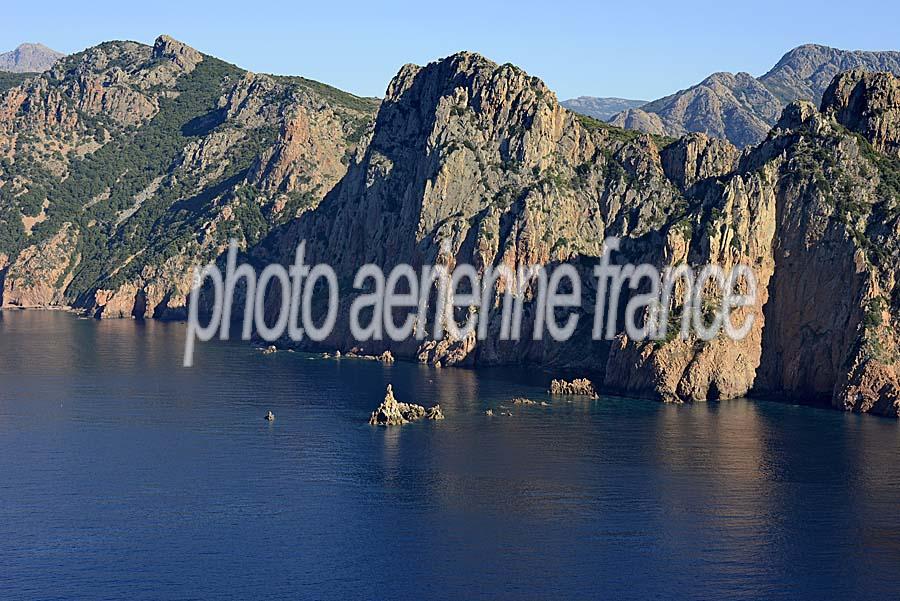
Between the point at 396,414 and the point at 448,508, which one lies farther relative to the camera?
the point at 396,414

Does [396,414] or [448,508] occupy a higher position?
[396,414]

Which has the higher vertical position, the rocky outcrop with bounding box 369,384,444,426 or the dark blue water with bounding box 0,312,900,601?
the rocky outcrop with bounding box 369,384,444,426

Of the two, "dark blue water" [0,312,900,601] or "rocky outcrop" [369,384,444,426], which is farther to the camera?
"rocky outcrop" [369,384,444,426]

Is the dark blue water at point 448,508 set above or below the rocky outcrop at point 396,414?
below

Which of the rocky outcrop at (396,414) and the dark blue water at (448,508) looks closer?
the dark blue water at (448,508)

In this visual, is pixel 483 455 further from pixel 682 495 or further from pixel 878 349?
pixel 878 349

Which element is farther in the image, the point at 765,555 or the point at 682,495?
the point at 682,495

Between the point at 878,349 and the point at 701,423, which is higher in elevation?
the point at 878,349

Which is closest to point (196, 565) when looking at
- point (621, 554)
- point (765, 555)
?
point (621, 554)
